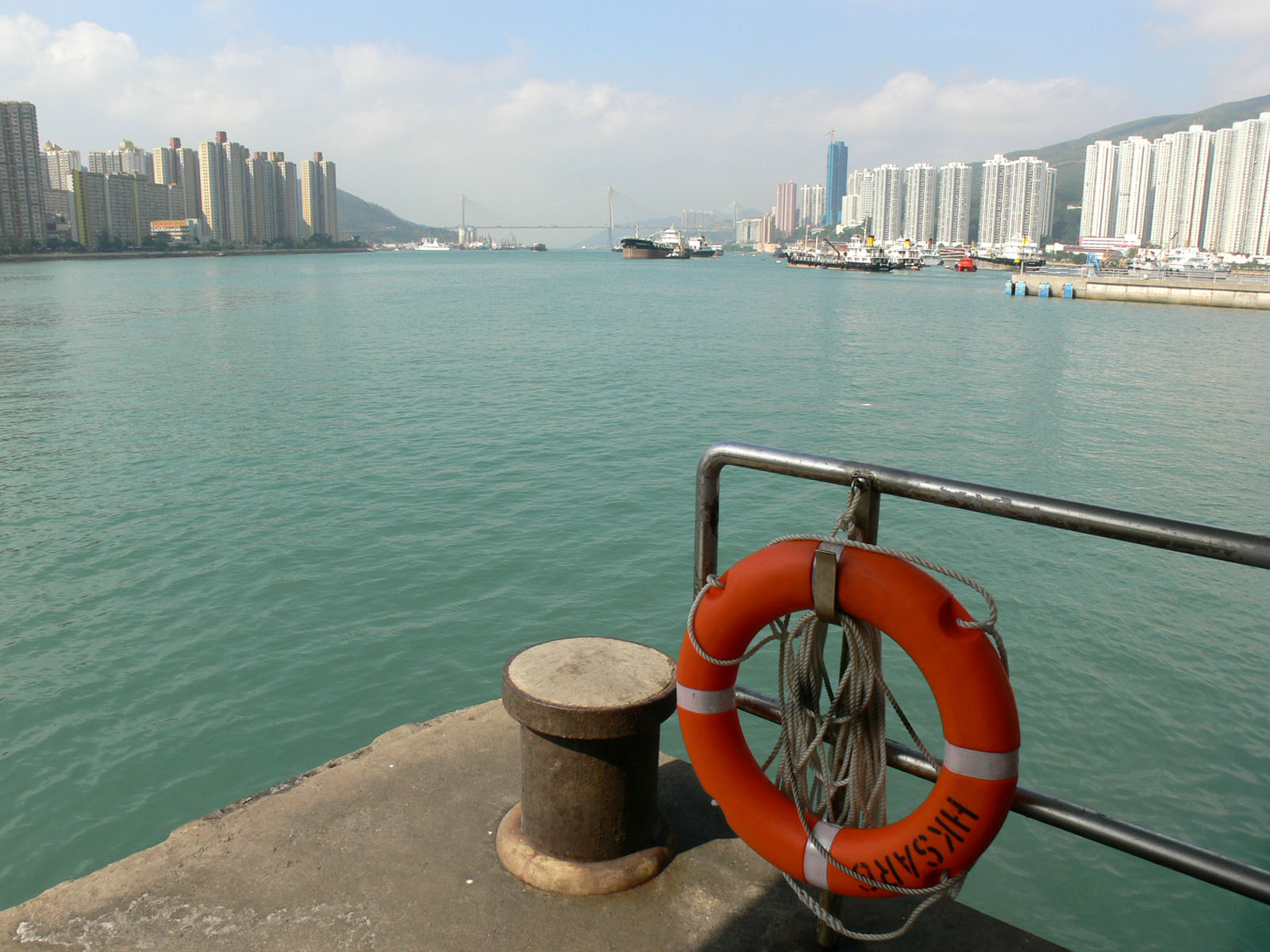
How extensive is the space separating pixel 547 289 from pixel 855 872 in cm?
6999

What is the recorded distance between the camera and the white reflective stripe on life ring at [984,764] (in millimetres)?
1821

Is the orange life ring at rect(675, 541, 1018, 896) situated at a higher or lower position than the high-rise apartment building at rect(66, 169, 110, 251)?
lower

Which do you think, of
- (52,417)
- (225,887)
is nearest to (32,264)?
(52,417)

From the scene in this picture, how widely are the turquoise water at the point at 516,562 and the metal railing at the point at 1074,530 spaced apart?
3082 millimetres

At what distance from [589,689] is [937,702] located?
0.92 meters

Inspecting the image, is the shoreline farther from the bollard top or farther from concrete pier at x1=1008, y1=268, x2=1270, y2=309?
the bollard top

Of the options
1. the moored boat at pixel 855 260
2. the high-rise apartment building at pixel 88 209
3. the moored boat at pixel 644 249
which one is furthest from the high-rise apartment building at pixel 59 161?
the moored boat at pixel 855 260

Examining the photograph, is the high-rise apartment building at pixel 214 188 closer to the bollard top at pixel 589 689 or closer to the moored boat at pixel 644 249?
the moored boat at pixel 644 249

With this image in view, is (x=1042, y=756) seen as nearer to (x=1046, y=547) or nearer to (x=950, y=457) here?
(x=1046, y=547)

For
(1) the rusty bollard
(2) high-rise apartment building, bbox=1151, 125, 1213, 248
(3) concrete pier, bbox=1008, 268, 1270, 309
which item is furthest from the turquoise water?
(2) high-rise apartment building, bbox=1151, 125, 1213, 248

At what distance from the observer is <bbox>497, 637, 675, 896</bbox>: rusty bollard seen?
241cm

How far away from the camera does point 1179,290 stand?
5188cm

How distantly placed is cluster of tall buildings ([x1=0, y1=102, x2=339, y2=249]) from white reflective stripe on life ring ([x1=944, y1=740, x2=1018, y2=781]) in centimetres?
15385

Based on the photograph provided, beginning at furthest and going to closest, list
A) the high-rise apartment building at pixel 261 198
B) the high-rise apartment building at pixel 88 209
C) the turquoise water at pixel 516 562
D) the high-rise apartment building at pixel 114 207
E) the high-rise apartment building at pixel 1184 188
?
1. the high-rise apartment building at pixel 261 198
2. the high-rise apartment building at pixel 1184 188
3. the high-rise apartment building at pixel 114 207
4. the high-rise apartment building at pixel 88 209
5. the turquoise water at pixel 516 562
